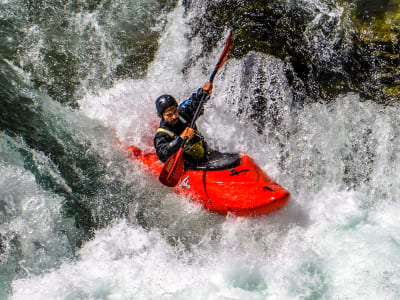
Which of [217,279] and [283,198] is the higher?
[283,198]

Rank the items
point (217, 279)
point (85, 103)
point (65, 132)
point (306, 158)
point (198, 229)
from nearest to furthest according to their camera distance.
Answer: point (217, 279), point (198, 229), point (306, 158), point (65, 132), point (85, 103)

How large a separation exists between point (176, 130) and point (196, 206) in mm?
966

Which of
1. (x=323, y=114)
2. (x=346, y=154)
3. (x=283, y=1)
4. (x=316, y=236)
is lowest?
(x=316, y=236)

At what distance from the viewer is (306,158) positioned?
4582mm

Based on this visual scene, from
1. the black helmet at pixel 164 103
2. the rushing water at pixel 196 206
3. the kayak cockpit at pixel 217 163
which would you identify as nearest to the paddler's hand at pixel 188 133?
the black helmet at pixel 164 103

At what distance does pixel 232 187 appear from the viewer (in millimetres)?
3873

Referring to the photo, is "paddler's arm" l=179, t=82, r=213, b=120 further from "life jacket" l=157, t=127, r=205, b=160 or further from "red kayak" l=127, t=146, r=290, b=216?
"red kayak" l=127, t=146, r=290, b=216

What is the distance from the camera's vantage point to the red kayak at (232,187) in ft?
12.4

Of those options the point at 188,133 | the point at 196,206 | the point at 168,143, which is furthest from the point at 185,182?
the point at 188,133

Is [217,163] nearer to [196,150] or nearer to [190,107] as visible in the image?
[196,150]

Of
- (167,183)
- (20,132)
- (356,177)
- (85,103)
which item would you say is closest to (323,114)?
(356,177)

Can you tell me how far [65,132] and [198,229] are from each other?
2288mm

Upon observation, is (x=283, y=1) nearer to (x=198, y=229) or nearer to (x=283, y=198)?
(x=283, y=198)

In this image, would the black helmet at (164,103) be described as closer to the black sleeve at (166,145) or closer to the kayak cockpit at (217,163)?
the black sleeve at (166,145)
